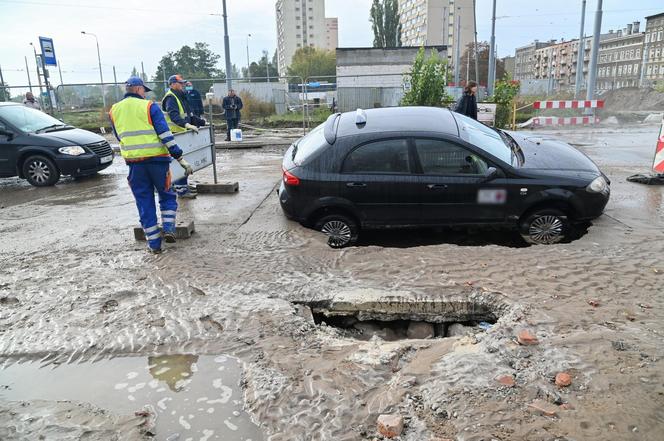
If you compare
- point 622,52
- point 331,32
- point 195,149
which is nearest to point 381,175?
point 195,149

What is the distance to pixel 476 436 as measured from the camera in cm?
279

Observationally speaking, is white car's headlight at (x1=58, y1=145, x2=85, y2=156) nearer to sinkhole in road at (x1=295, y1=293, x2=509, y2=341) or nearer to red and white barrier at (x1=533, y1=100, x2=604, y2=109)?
sinkhole in road at (x1=295, y1=293, x2=509, y2=341)

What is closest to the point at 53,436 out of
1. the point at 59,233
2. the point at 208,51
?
the point at 59,233

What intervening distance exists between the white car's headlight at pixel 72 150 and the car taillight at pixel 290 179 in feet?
22.7

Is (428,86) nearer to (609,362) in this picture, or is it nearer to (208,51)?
(609,362)

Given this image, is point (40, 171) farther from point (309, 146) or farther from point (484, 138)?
point (484, 138)

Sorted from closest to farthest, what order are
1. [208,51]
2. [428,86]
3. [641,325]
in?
1. [641,325]
2. [428,86]
3. [208,51]

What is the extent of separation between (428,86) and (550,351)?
41.1ft

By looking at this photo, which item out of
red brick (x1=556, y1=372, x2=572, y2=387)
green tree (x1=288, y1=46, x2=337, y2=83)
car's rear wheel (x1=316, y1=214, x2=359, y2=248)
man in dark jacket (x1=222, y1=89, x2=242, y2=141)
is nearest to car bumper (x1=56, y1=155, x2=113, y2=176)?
man in dark jacket (x1=222, y1=89, x2=242, y2=141)

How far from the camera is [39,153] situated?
35.9 ft

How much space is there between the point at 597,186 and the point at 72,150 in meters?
10.4

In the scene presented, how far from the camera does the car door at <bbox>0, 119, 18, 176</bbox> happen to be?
10.9 meters

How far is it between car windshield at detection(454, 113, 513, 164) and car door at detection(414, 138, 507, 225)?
0.25 m

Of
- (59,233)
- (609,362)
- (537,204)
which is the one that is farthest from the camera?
(59,233)
